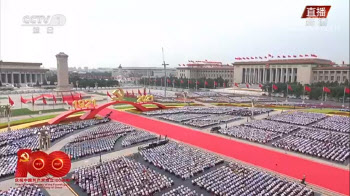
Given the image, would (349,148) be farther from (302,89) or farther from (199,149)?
(302,89)

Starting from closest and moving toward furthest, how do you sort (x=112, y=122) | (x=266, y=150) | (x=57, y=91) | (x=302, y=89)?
(x=266, y=150)
(x=112, y=122)
(x=57, y=91)
(x=302, y=89)

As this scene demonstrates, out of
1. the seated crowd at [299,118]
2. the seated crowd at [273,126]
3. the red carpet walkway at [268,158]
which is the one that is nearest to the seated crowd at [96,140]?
the red carpet walkway at [268,158]

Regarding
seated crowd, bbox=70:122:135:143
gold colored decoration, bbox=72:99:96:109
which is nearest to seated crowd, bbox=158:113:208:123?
seated crowd, bbox=70:122:135:143

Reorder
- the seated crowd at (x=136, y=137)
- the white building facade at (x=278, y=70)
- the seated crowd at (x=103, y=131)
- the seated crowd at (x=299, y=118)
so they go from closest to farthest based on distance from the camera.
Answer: the seated crowd at (x=136, y=137) → the seated crowd at (x=103, y=131) → the seated crowd at (x=299, y=118) → the white building facade at (x=278, y=70)

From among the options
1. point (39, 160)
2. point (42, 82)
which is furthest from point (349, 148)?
point (42, 82)

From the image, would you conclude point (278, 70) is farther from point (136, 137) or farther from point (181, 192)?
point (181, 192)

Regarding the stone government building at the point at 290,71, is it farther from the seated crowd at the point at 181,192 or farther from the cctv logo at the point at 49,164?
the cctv logo at the point at 49,164

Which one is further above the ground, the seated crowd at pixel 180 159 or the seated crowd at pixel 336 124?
the seated crowd at pixel 336 124

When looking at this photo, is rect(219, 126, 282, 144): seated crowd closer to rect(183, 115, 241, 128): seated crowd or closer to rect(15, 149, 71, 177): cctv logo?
rect(183, 115, 241, 128): seated crowd
